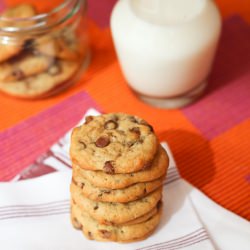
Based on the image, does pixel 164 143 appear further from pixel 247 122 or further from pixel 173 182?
pixel 247 122

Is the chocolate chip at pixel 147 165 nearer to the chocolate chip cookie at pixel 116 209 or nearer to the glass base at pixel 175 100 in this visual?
the chocolate chip cookie at pixel 116 209

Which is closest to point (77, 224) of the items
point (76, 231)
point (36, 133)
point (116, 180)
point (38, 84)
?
point (76, 231)

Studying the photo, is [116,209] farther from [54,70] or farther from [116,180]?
[54,70]

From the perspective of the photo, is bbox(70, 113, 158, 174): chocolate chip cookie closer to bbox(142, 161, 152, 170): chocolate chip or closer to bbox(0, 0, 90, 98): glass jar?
bbox(142, 161, 152, 170): chocolate chip

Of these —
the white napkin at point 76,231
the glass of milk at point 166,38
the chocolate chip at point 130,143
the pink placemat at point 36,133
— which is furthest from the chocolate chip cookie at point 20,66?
the chocolate chip at point 130,143

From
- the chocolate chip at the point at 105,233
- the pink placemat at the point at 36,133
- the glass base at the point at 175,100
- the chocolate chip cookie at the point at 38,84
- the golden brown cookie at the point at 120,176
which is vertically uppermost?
the golden brown cookie at the point at 120,176

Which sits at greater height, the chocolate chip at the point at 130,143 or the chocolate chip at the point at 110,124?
Result: the chocolate chip at the point at 130,143

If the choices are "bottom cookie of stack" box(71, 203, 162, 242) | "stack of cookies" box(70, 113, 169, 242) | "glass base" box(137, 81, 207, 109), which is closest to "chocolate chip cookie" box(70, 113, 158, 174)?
"stack of cookies" box(70, 113, 169, 242)

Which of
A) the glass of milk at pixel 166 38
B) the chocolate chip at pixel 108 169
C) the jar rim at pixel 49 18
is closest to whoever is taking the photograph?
the chocolate chip at pixel 108 169
